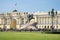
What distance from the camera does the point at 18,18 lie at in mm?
126125

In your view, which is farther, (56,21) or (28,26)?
(56,21)

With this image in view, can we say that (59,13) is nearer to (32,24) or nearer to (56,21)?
(56,21)

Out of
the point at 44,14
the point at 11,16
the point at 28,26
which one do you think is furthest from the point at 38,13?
the point at 28,26

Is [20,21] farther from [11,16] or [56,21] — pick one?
[56,21]

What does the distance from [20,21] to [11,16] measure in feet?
17.5

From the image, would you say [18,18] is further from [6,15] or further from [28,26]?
[28,26]

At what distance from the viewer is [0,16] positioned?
426ft

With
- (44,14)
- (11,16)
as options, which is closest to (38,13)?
(44,14)

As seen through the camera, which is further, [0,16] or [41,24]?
[0,16]

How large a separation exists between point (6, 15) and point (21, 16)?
8.57 meters

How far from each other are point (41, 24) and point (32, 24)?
53.1 meters

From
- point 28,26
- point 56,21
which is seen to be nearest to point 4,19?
point 56,21

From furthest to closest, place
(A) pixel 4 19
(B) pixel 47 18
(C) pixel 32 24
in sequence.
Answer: (A) pixel 4 19, (B) pixel 47 18, (C) pixel 32 24

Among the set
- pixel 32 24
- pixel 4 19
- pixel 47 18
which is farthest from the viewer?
pixel 4 19
